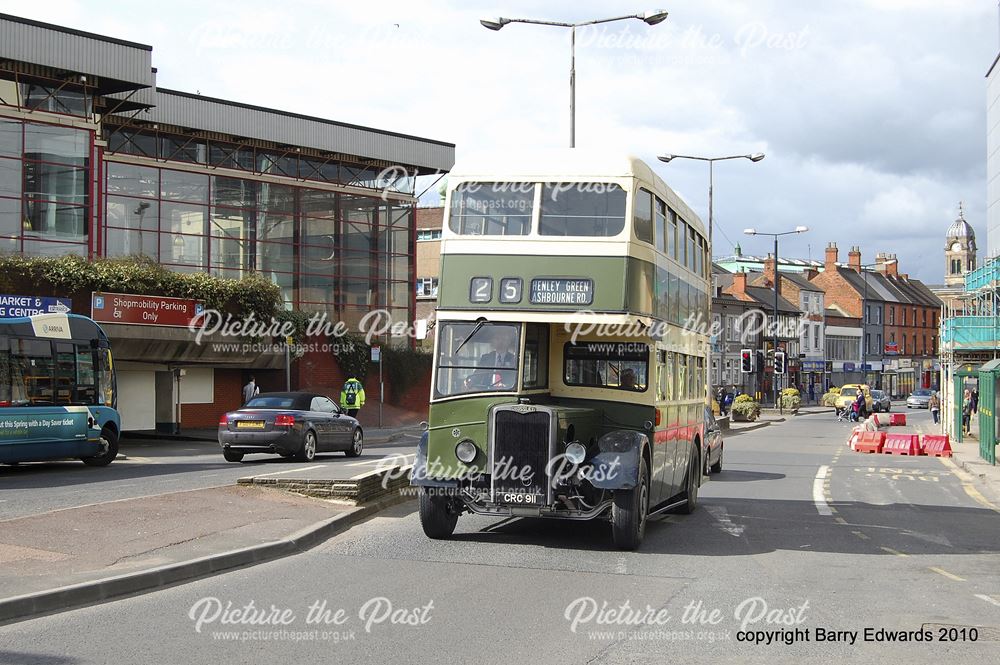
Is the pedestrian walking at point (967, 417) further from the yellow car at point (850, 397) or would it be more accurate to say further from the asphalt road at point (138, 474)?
the asphalt road at point (138, 474)

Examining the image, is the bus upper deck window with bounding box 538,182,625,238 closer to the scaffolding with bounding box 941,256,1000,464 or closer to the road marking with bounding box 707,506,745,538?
the road marking with bounding box 707,506,745,538

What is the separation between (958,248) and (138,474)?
187m

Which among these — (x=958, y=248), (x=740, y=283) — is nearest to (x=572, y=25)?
(x=740, y=283)

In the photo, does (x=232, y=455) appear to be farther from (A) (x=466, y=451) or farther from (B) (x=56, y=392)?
(A) (x=466, y=451)

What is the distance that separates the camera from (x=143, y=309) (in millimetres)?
32531

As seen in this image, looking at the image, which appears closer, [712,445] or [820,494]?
[820,494]

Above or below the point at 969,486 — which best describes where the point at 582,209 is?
above

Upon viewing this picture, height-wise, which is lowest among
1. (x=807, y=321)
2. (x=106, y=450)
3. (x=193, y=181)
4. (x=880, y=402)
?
(x=880, y=402)

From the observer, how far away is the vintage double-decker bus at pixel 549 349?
11797mm

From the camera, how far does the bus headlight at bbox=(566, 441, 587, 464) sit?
1173cm

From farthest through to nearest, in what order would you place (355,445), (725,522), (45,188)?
(45,188), (355,445), (725,522)

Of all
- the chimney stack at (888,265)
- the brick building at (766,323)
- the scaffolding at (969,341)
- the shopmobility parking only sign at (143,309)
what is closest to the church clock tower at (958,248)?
the chimney stack at (888,265)

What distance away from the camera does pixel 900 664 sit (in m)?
7.41

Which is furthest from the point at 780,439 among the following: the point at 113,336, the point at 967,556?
the point at 967,556
